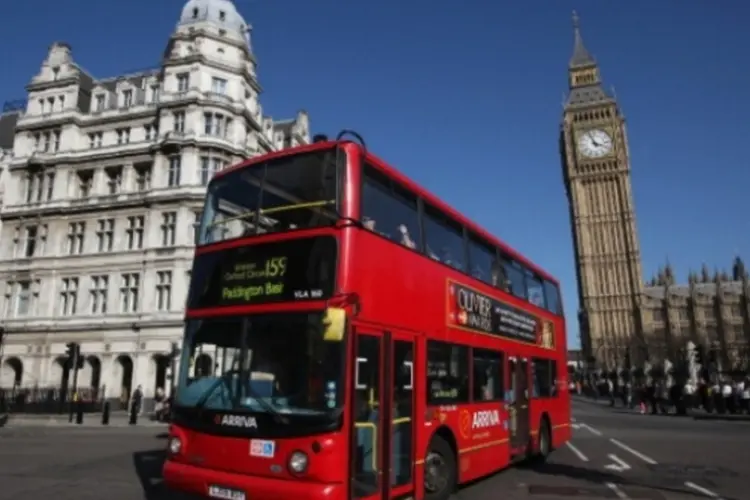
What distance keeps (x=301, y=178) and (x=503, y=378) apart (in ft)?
18.3

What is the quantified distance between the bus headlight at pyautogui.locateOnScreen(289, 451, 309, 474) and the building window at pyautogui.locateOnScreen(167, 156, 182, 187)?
32592 millimetres

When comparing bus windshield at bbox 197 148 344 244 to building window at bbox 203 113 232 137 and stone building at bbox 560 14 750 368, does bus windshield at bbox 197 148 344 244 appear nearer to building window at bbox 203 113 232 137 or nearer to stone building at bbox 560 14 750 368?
building window at bbox 203 113 232 137

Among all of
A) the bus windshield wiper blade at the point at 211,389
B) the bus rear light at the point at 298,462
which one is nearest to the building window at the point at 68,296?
the bus windshield wiper blade at the point at 211,389

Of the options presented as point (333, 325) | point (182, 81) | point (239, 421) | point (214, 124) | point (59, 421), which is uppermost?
point (182, 81)

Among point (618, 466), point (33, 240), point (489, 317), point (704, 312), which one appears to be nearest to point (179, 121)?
point (33, 240)

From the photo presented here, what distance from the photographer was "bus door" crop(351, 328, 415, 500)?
6227mm

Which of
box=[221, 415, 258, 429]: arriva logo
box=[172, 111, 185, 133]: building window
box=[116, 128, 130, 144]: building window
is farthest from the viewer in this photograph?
box=[116, 128, 130, 144]: building window

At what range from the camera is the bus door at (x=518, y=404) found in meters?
10.7

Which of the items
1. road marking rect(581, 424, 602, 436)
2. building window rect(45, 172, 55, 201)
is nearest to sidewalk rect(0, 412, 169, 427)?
building window rect(45, 172, 55, 201)

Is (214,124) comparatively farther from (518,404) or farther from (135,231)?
(518,404)

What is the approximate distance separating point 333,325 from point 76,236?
37.6 m

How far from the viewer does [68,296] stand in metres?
37.5

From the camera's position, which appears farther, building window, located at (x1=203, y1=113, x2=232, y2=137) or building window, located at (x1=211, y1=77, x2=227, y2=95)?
building window, located at (x1=211, y1=77, x2=227, y2=95)

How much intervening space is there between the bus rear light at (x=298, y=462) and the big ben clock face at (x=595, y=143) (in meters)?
114
